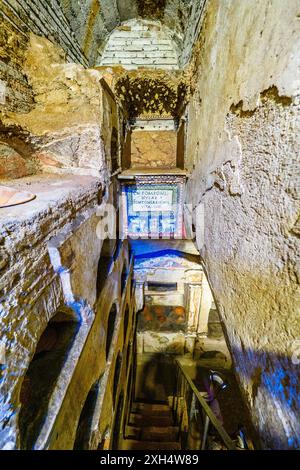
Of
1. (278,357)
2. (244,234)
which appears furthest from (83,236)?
(278,357)

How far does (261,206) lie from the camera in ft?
3.84

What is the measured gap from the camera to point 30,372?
5.11 ft

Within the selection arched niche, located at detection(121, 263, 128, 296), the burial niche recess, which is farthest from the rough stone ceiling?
the burial niche recess

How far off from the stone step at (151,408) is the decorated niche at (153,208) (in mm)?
5097

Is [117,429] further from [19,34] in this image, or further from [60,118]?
[19,34]

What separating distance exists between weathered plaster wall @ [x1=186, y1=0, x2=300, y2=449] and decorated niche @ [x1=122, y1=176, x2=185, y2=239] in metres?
2.95

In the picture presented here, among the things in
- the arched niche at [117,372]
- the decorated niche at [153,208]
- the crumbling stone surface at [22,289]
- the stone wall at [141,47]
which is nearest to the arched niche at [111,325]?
the arched niche at [117,372]

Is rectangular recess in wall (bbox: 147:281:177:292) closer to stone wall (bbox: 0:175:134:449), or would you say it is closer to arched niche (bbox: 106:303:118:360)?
arched niche (bbox: 106:303:118:360)

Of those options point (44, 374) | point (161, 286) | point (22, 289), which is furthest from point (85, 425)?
point (161, 286)

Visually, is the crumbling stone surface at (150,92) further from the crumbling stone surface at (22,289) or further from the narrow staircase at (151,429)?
the narrow staircase at (151,429)

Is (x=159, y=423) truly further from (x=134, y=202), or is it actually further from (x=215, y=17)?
(x=215, y=17)

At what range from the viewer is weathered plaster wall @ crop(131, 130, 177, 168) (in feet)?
18.5

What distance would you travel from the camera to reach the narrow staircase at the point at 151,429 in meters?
4.46
